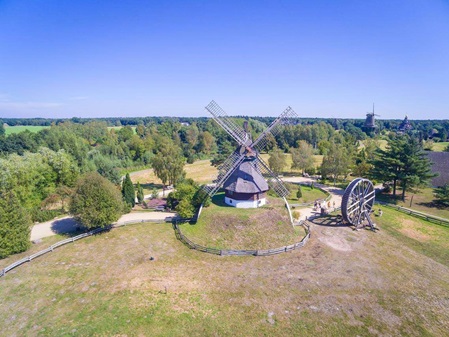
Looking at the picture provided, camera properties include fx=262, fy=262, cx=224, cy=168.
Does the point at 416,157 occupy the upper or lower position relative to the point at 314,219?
upper

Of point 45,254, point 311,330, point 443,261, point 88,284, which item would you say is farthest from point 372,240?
point 45,254

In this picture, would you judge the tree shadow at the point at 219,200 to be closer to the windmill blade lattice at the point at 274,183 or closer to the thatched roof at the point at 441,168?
the windmill blade lattice at the point at 274,183

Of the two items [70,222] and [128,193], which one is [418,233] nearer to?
[128,193]

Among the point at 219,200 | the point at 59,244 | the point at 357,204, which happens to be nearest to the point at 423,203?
the point at 357,204

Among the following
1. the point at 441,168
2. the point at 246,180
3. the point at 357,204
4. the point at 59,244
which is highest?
the point at 246,180

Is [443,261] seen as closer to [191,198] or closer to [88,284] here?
[191,198]

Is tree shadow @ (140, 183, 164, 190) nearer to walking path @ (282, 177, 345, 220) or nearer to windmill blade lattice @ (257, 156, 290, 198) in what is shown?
windmill blade lattice @ (257, 156, 290, 198)
